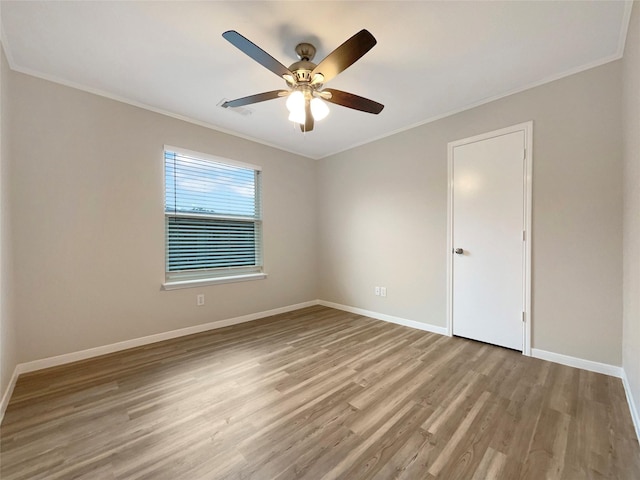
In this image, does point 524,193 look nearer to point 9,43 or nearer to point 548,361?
point 548,361

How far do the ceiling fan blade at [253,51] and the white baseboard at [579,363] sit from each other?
324 centimetres

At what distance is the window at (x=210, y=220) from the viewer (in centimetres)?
306

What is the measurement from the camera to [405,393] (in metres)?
1.90

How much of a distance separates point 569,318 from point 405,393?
5.47 feet

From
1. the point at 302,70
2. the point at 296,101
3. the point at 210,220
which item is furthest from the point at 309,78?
the point at 210,220

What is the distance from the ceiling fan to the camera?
157cm

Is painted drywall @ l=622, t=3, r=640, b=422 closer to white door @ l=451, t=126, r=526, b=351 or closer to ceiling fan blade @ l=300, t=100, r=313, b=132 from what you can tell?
white door @ l=451, t=126, r=526, b=351

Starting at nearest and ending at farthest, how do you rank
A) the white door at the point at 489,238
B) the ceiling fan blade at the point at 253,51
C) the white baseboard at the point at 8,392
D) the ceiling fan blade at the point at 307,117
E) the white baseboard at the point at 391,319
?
1. the ceiling fan blade at the point at 253,51
2. the white baseboard at the point at 8,392
3. the ceiling fan blade at the point at 307,117
4. the white door at the point at 489,238
5. the white baseboard at the point at 391,319

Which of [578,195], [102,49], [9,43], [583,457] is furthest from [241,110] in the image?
[583,457]

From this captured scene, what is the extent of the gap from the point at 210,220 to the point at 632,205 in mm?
3845

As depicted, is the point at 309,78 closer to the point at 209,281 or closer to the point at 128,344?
the point at 209,281

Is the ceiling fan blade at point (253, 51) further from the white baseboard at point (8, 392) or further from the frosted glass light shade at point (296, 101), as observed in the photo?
the white baseboard at point (8, 392)

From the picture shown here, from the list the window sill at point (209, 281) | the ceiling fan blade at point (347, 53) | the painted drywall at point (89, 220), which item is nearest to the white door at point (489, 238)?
the ceiling fan blade at point (347, 53)

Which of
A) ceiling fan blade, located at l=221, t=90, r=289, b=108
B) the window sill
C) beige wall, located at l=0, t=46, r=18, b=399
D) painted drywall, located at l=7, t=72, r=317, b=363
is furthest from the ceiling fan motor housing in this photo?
the window sill
